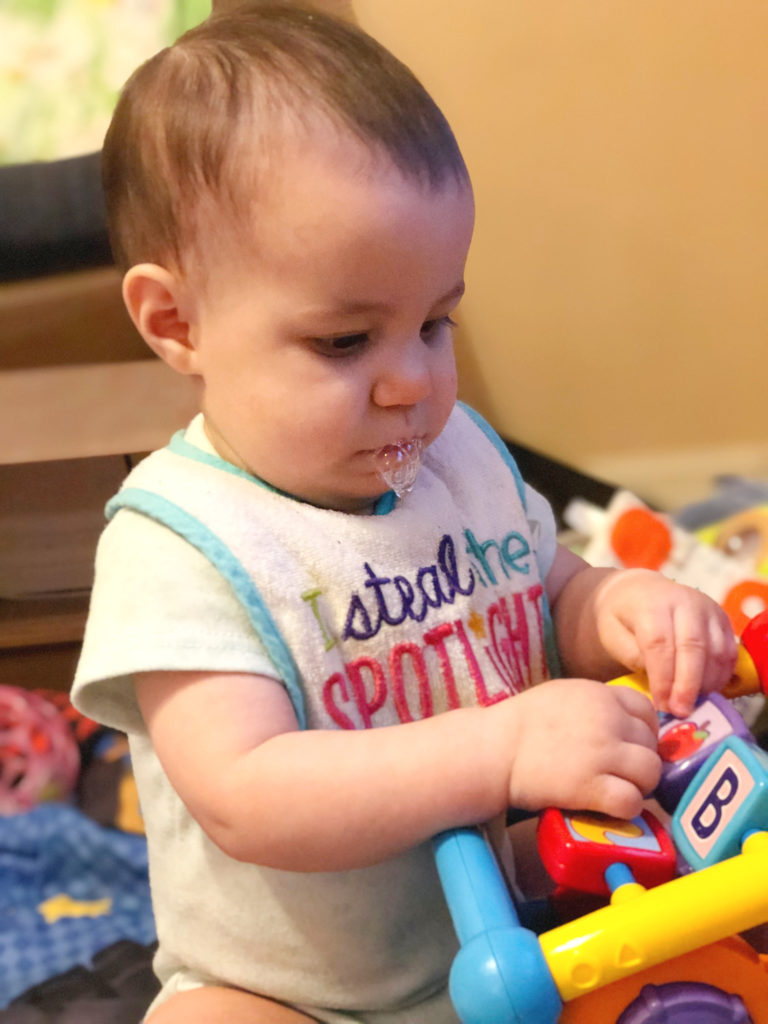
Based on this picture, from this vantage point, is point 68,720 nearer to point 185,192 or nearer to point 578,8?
point 185,192

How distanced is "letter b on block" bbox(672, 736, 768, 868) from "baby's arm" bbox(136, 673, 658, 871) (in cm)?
2

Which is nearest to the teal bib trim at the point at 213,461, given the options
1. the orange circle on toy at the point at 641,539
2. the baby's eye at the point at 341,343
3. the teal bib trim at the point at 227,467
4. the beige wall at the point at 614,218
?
the teal bib trim at the point at 227,467

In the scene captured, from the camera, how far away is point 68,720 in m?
0.99

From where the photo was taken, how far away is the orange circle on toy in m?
1.17

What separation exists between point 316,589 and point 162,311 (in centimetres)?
18

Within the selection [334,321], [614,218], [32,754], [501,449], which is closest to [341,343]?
[334,321]

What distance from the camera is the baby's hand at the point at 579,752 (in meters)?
0.41

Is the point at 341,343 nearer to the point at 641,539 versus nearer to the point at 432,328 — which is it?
the point at 432,328

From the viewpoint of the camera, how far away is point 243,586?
486 millimetres

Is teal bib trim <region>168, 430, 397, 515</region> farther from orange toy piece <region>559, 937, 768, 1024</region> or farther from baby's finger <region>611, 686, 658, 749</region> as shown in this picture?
orange toy piece <region>559, 937, 768, 1024</region>

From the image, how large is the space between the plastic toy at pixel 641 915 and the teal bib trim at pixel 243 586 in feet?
0.38

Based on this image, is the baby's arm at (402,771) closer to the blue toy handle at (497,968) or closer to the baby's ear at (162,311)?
the blue toy handle at (497,968)

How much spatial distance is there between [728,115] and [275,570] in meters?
1.06

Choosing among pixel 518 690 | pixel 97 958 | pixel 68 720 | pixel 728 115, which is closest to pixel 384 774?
pixel 518 690
